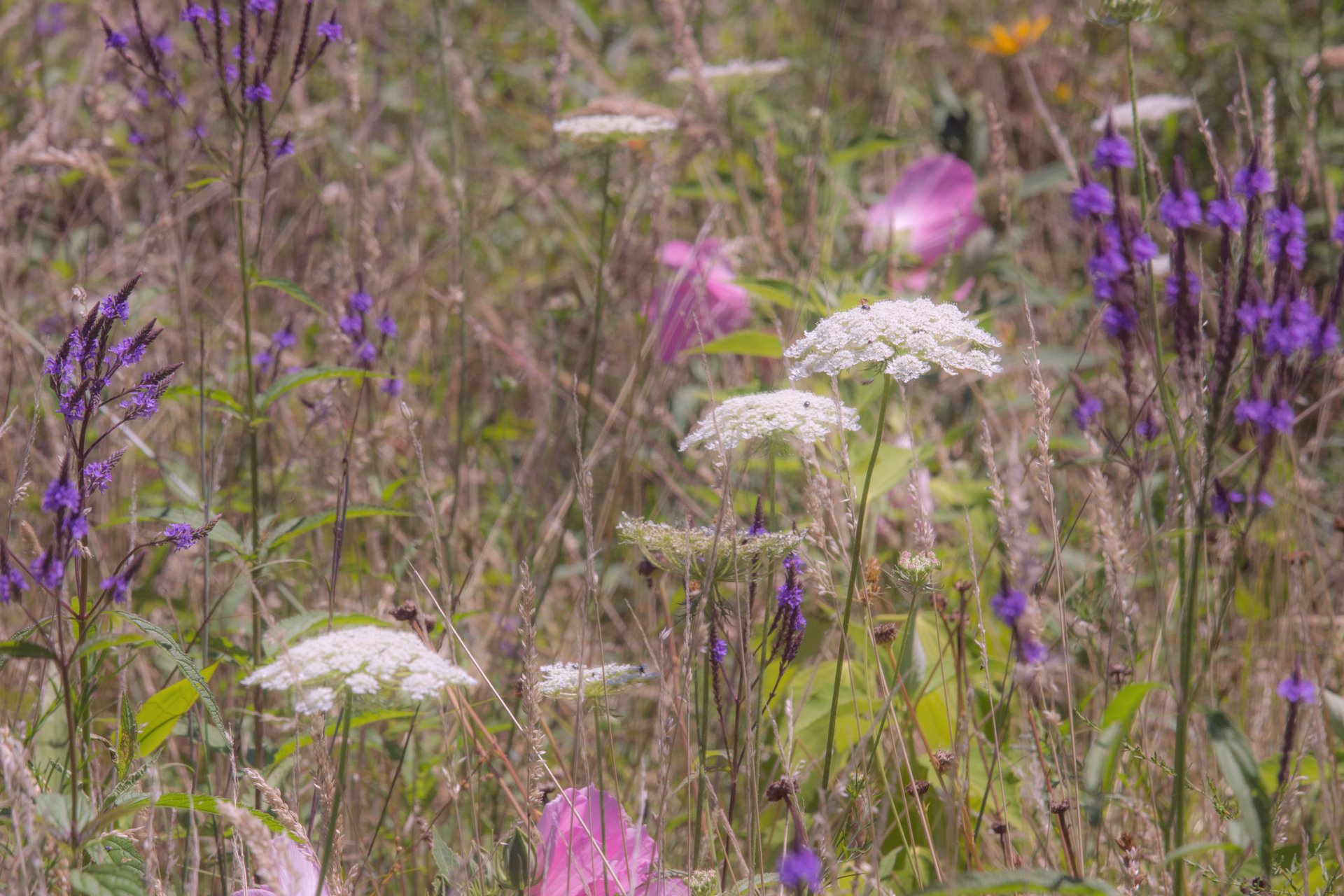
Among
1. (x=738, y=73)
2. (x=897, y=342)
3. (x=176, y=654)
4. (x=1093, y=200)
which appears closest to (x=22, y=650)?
(x=176, y=654)

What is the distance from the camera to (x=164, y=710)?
1136mm

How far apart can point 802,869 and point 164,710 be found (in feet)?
2.21

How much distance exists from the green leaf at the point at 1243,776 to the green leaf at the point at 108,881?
0.79 m

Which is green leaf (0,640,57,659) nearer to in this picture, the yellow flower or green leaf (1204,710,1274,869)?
green leaf (1204,710,1274,869)

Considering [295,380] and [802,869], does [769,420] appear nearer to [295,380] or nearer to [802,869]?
[802,869]

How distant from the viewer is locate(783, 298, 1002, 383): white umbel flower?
1.01m

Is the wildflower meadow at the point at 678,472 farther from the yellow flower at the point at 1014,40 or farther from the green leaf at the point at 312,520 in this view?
the yellow flower at the point at 1014,40

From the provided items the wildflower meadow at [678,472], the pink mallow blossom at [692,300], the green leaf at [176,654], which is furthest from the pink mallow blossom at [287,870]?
the pink mallow blossom at [692,300]

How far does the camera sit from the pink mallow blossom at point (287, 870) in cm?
80

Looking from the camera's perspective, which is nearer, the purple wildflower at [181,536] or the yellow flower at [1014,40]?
the purple wildflower at [181,536]

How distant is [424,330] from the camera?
6.40 feet

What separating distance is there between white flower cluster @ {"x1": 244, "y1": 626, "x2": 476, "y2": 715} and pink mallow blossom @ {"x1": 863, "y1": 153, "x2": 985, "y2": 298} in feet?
5.52

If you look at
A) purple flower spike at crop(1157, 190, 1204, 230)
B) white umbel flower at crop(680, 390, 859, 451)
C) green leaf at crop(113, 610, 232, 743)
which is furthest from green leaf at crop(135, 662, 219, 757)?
purple flower spike at crop(1157, 190, 1204, 230)

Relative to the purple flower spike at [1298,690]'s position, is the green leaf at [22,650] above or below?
above
